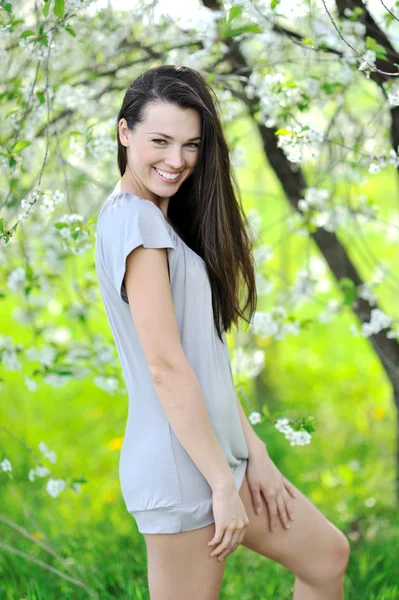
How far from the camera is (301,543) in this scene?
5.35 feet

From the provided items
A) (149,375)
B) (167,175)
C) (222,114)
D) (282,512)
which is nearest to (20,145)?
(167,175)

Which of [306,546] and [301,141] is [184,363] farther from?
[301,141]

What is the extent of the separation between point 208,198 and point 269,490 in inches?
27.0

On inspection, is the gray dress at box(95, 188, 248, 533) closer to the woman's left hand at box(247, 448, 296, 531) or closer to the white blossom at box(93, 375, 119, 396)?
the woman's left hand at box(247, 448, 296, 531)

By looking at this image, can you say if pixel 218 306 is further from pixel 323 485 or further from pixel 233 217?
pixel 323 485

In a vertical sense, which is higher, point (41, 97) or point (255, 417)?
point (41, 97)

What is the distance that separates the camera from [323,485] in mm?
3434

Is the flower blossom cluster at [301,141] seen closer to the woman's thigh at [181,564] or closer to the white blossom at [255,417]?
the white blossom at [255,417]

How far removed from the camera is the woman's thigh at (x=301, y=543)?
162 cm

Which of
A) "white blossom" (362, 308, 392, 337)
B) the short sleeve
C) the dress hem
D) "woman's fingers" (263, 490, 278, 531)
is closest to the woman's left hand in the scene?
"woman's fingers" (263, 490, 278, 531)

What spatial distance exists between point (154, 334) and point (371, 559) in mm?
1642

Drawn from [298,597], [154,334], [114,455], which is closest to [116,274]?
[154,334]

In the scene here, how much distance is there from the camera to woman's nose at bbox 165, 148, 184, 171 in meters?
1.49

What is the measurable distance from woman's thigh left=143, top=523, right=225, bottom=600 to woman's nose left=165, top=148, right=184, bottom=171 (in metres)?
0.75
